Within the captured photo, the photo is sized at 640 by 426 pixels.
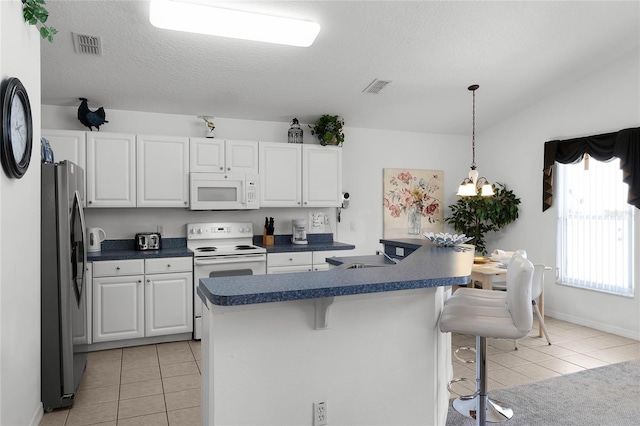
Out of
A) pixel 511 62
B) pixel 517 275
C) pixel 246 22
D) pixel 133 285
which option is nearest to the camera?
pixel 517 275

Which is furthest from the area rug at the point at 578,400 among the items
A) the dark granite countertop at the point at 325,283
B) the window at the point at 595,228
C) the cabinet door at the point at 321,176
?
the cabinet door at the point at 321,176

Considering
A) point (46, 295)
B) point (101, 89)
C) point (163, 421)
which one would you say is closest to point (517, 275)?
point (163, 421)

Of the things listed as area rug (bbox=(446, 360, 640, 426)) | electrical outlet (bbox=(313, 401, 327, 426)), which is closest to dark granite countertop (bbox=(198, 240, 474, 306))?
electrical outlet (bbox=(313, 401, 327, 426))

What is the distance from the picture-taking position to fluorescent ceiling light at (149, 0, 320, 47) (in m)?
2.85

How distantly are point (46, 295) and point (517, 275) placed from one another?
2.75 meters

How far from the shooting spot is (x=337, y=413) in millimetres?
1889

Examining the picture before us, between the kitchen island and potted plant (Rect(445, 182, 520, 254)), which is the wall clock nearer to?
the kitchen island

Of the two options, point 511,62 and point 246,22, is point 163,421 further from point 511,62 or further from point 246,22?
point 511,62

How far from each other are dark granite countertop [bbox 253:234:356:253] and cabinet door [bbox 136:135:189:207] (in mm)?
1002

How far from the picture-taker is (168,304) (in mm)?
3984

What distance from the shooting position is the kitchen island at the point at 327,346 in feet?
5.40

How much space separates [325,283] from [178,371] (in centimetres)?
226

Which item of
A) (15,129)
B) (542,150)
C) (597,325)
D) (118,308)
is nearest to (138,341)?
(118,308)

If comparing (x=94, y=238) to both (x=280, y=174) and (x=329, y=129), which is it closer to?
(x=280, y=174)
